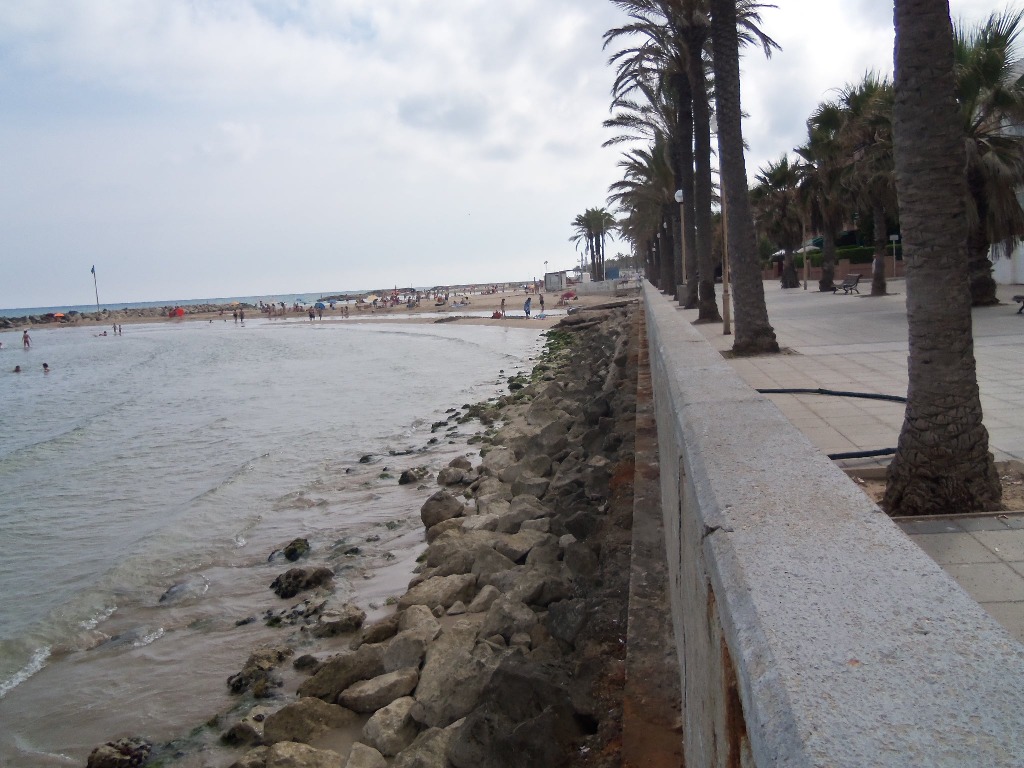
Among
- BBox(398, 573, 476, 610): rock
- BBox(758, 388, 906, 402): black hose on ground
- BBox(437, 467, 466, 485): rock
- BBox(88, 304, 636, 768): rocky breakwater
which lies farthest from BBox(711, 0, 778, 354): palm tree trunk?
BBox(398, 573, 476, 610): rock

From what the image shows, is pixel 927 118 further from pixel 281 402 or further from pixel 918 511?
pixel 281 402

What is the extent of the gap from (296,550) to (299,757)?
4660 mm

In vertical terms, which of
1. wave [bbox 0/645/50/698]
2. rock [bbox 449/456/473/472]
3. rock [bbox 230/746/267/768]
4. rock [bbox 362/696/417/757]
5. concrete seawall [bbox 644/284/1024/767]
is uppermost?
concrete seawall [bbox 644/284/1024/767]

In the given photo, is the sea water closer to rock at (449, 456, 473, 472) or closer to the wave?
the wave

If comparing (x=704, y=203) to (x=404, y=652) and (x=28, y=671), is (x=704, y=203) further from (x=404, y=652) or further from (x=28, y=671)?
(x=28, y=671)

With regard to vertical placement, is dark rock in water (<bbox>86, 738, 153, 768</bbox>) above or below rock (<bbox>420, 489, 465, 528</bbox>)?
below

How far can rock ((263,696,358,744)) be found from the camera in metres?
4.89

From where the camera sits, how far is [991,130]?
16672mm

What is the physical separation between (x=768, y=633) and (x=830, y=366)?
10.3m

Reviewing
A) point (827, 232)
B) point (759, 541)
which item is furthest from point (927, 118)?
point (827, 232)

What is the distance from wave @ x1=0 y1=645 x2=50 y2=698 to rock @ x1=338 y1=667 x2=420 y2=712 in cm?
322

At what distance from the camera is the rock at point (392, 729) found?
15.4 ft

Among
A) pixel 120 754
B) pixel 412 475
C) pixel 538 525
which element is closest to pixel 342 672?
pixel 120 754

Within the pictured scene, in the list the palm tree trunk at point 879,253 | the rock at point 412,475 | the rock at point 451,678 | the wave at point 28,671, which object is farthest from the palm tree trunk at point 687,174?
the wave at point 28,671
